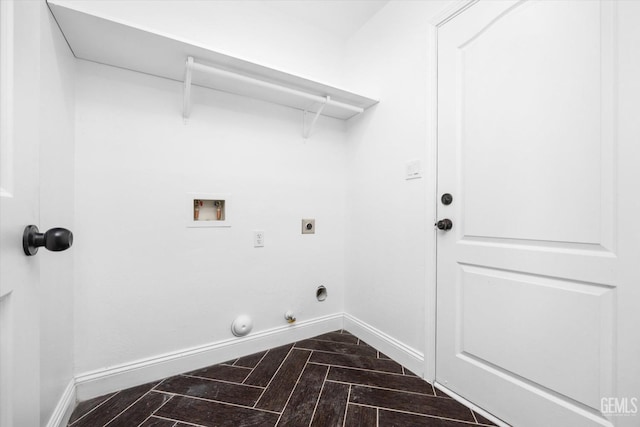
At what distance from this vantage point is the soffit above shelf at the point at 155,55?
1.05 meters

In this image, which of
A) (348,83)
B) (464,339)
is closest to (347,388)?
(464,339)

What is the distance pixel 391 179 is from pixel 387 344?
105 cm

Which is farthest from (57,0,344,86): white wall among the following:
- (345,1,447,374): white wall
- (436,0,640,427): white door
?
(436,0,640,427): white door

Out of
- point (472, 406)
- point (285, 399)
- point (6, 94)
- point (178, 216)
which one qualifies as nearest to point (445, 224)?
point (472, 406)

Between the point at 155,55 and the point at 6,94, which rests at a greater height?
the point at 155,55

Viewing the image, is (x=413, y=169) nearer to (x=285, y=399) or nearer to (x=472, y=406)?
(x=472, y=406)

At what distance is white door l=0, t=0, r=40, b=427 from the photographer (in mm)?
518

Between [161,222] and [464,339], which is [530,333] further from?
[161,222]

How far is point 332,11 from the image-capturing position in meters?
1.80

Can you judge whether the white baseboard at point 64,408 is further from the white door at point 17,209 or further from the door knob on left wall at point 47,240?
the door knob on left wall at point 47,240

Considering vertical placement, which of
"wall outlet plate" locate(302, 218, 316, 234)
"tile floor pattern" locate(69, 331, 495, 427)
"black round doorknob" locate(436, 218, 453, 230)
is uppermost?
"black round doorknob" locate(436, 218, 453, 230)

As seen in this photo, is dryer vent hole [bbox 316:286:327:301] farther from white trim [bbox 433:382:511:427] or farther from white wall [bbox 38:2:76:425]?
white wall [bbox 38:2:76:425]

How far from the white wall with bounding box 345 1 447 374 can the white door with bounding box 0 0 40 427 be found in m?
1.50

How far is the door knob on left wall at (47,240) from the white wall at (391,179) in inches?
56.2
